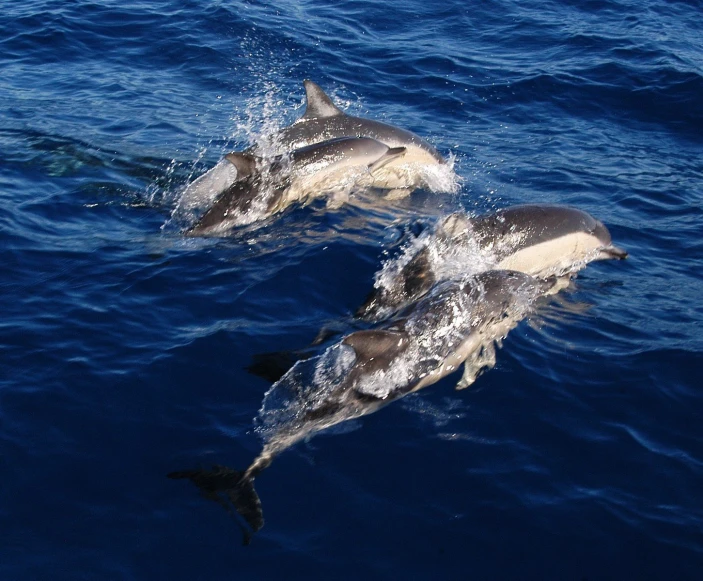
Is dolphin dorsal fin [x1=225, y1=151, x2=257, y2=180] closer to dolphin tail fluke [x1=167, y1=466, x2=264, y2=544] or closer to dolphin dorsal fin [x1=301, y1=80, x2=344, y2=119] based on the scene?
dolphin dorsal fin [x1=301, y1=80, x2=344, y2=119]

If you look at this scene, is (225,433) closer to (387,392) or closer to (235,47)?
(387,392)

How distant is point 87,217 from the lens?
11297mm


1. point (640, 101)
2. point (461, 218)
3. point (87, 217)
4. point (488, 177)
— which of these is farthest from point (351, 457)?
point (640, 101)

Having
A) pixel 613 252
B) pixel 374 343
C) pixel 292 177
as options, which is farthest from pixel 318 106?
pixel 374 343

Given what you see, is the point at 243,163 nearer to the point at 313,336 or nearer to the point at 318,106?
the point at 318,106

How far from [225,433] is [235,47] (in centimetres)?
1467

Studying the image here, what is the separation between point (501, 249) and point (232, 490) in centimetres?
543

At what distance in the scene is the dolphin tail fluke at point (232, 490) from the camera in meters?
6.25

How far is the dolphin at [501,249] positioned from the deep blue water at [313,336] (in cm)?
37

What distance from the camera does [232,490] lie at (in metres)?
6.44

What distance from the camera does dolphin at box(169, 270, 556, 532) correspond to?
663 cm

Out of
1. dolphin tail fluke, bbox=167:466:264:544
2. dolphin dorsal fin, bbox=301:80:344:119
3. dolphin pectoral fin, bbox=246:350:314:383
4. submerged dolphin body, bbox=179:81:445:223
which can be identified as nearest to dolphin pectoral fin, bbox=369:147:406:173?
submerged dolphin body, bbox=179:81:445:223

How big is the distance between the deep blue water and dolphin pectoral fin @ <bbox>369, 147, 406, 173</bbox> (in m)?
0.77

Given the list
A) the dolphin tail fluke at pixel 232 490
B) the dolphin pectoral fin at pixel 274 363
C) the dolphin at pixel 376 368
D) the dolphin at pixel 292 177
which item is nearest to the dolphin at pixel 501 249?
the dolphin at pixel 376 368
